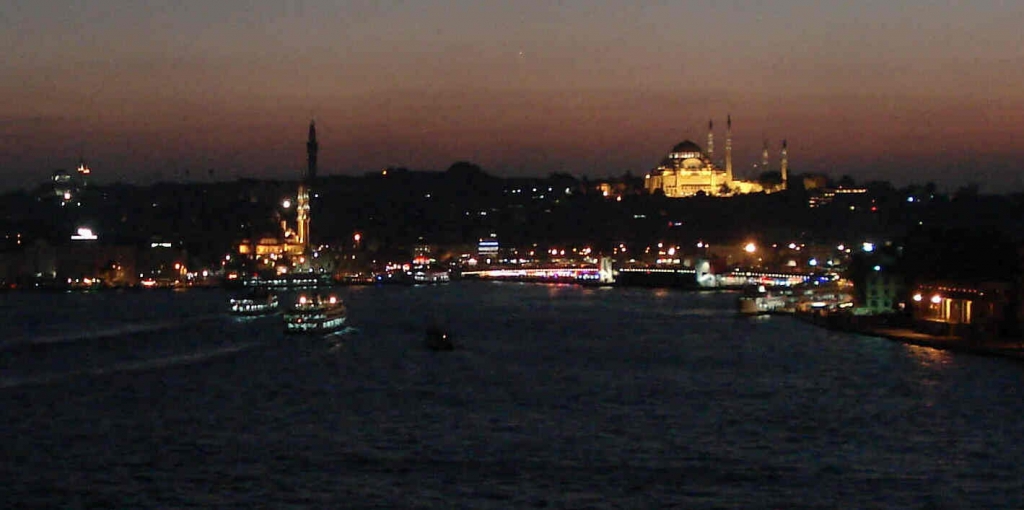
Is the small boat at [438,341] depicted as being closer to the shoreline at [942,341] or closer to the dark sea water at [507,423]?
the dark sea water at [507,423]

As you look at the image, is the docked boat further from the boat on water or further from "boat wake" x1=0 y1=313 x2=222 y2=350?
the boat on water

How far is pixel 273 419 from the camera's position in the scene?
43.9ft

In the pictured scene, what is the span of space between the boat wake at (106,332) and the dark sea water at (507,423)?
21 cm

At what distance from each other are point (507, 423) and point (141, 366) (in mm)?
6668

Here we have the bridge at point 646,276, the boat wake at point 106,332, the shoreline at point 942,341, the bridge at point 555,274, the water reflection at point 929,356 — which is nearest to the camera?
the water reflection at point 929,356

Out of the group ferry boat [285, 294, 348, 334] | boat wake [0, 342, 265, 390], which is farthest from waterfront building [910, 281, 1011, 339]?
boat wake [0, 342, 265, 390]

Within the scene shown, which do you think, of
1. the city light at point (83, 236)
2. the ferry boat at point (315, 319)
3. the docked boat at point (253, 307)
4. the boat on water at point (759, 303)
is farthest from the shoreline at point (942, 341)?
the city light at point (83, 236)

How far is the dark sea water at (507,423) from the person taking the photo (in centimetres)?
1003

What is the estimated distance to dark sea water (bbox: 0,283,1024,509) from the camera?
10031mm

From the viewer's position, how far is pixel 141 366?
18.4m

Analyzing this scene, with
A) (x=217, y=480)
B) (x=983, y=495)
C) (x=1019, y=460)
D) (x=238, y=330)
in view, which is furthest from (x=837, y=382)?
(x=238, y=330)

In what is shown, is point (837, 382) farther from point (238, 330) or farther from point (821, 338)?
point (238, 330)

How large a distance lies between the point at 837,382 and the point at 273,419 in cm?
571

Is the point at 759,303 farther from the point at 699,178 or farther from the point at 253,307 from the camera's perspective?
the point at 699,178
